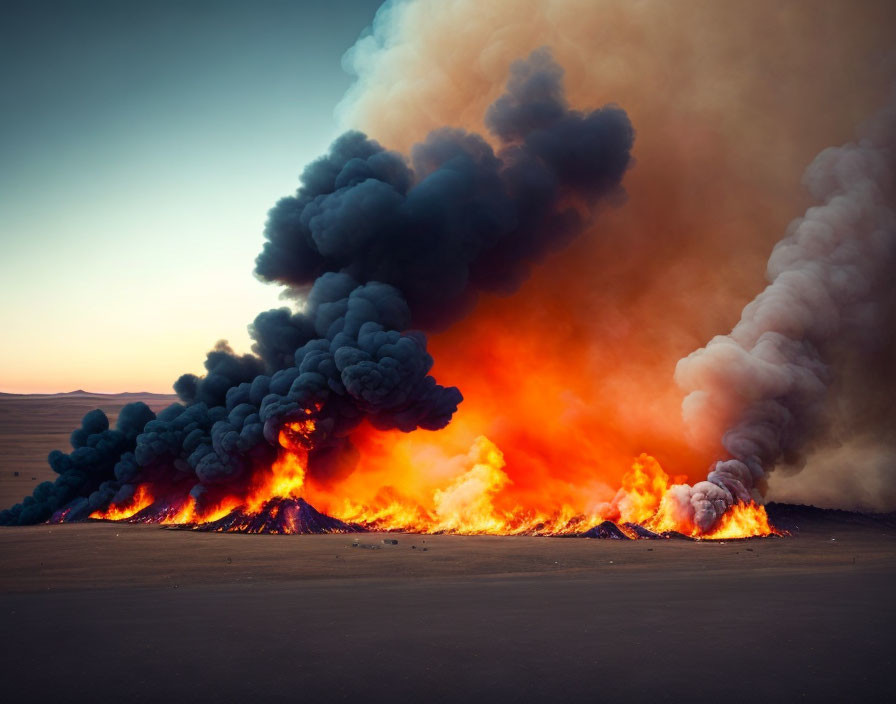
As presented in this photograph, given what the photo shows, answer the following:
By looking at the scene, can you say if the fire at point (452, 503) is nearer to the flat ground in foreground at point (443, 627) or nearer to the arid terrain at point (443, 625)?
the arid terrain at point (443, 625)

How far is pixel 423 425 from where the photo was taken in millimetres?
62844

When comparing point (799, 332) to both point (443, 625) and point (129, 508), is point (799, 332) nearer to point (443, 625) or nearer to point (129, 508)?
point (443, 625)

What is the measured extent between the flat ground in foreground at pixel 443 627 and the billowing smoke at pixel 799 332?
1424cm

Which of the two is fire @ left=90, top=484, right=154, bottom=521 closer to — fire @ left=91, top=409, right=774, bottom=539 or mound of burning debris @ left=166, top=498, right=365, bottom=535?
fire @ left=91, top=409, right=774, bottom=539

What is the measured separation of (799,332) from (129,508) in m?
55.5

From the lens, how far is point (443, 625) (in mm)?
23188

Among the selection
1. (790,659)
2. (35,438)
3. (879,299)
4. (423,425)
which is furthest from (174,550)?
(35,438)

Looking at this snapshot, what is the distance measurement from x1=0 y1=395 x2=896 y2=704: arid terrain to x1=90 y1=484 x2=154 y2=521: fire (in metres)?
20.6

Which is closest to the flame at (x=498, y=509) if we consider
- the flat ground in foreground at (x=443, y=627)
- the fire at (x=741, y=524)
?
the fire at (x=741, y=524)

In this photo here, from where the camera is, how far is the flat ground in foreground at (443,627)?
55.0 feet

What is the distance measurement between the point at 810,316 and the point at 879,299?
1213 centimetres

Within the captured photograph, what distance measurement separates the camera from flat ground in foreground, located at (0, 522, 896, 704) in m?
16.8

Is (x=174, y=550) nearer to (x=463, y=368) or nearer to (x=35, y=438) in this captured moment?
(x=463, y=368)

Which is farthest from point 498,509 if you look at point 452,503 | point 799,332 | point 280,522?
point 799,332
